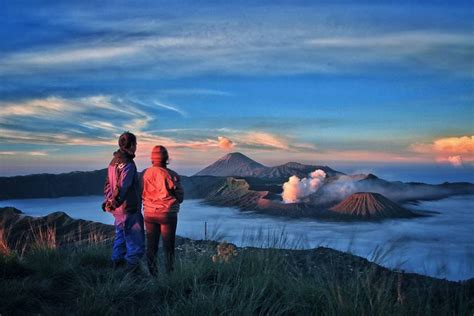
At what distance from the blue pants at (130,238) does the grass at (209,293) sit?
0.38m

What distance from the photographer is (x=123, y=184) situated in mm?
7223

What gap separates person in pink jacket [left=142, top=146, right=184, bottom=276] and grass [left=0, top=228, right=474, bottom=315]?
404 mm

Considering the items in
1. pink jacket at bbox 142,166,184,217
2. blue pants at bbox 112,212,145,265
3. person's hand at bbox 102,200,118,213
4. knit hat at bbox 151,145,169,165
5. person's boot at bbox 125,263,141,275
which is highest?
knit hat at bbox 151,145,169,165

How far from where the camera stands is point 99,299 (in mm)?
5285

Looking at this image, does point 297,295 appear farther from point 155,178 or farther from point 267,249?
point 155,178

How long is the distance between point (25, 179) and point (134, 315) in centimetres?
19722

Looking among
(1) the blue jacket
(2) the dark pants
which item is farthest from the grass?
(1) the blue jacket

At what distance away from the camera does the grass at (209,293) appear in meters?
5.04

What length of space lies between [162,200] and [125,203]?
688 mm

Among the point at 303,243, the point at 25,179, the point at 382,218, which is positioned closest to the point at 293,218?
the point at 382,218

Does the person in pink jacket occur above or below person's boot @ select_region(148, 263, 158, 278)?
above

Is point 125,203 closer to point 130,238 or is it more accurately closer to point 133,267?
point 130,238

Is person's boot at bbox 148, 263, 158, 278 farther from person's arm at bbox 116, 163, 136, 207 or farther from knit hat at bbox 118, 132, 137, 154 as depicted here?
knit hat at bbox 118, 132, 137, 154

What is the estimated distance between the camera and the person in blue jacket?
23.8 ft
